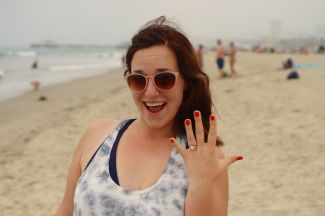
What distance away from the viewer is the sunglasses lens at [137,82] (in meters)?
1.68

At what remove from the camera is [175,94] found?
1.69 metres

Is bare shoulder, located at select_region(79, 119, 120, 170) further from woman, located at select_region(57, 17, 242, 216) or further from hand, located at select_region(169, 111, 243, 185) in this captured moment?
hand, located at select_region(169, 111, 243, 185)

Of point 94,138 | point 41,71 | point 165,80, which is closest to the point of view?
point 165,80

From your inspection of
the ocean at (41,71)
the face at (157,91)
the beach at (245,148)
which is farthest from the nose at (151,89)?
the beach at (245,148)

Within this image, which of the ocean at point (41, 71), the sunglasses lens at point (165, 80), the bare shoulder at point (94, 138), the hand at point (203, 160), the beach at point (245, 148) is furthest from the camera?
the ocean at point (41, 71)

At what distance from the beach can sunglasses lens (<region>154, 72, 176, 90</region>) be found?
277 centimetres

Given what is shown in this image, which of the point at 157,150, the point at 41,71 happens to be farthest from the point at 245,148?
the point at 41,71

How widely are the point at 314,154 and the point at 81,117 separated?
633cm

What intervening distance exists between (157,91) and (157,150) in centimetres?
26

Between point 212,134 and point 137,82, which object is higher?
point 137,82

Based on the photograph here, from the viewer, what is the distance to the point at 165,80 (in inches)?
64.6

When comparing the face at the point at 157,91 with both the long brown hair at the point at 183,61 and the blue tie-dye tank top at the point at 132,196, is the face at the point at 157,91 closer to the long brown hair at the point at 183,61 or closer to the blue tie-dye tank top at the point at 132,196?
the long brown hair at the point at 183,61

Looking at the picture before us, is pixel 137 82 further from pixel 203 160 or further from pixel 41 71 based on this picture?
pixel 41 71

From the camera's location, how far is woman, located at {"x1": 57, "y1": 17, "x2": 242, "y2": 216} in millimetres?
1457
